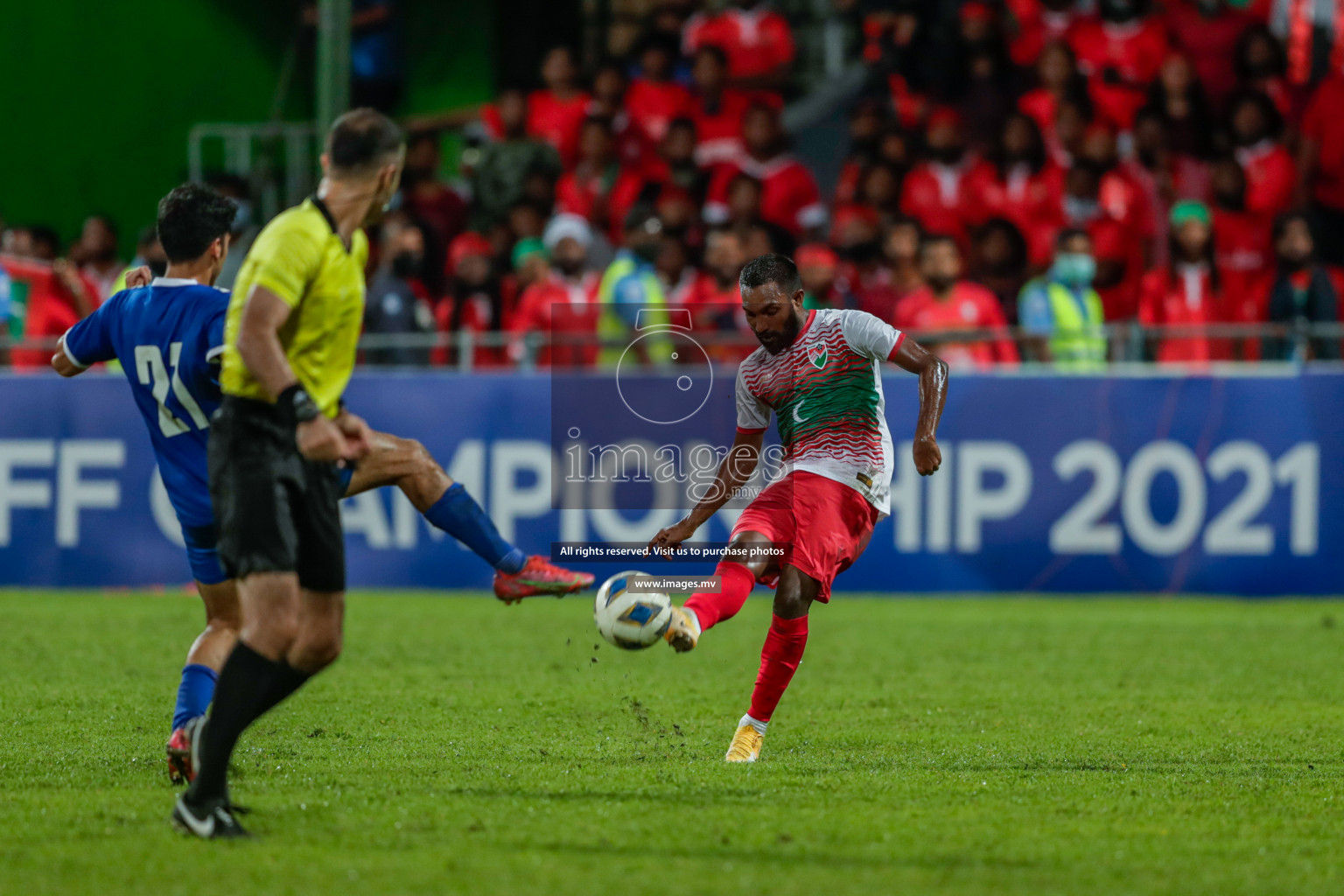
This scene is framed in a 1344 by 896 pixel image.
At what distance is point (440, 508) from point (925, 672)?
4232 millimetres

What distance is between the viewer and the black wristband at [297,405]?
5.17 metres

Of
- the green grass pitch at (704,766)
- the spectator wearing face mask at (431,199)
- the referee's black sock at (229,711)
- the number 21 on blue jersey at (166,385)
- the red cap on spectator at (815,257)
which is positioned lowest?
the green grass pitch at (704,766)

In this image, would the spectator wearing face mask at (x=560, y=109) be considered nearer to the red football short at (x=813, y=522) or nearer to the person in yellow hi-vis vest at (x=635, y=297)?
the person in yellow hi-vis vest at (x=635, y=297)

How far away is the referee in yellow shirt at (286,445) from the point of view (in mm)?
5328

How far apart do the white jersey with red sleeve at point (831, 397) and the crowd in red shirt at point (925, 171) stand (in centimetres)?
638

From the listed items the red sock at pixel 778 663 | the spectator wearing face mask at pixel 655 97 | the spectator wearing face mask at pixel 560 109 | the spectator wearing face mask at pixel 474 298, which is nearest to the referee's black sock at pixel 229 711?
the red sock at pixel 778 663

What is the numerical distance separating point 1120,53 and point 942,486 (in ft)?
19.1

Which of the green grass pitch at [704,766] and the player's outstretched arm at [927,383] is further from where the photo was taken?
the player's outstretched arm at [927,383]

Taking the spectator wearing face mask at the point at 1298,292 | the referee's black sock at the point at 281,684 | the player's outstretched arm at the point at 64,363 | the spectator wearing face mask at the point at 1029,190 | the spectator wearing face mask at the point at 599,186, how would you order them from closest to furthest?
1. the referee's black sock at the point at 281,684
2. the player's outstretched arm at the point at 64,363
3. the spectator wearing face mask at the point at 1298,292
4. the spectator wearing face mask at the point at 1029,190
5. the spectator wearing face mask at the point at 599,186

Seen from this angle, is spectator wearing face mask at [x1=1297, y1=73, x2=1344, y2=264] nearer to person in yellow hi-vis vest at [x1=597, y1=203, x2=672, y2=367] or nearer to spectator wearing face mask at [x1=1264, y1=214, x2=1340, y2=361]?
spectator wearing face mask at [x1=1264, y1=214, x2=1340, y2=361]

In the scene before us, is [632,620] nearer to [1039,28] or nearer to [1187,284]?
[1187,284]

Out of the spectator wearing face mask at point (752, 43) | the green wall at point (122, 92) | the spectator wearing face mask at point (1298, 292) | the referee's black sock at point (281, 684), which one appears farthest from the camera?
the green wall at point (122, 92)

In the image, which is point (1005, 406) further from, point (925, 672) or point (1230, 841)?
point (1230, 841)

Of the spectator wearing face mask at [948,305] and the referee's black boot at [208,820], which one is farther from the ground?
the spectator wearing face mask at [948,305]
